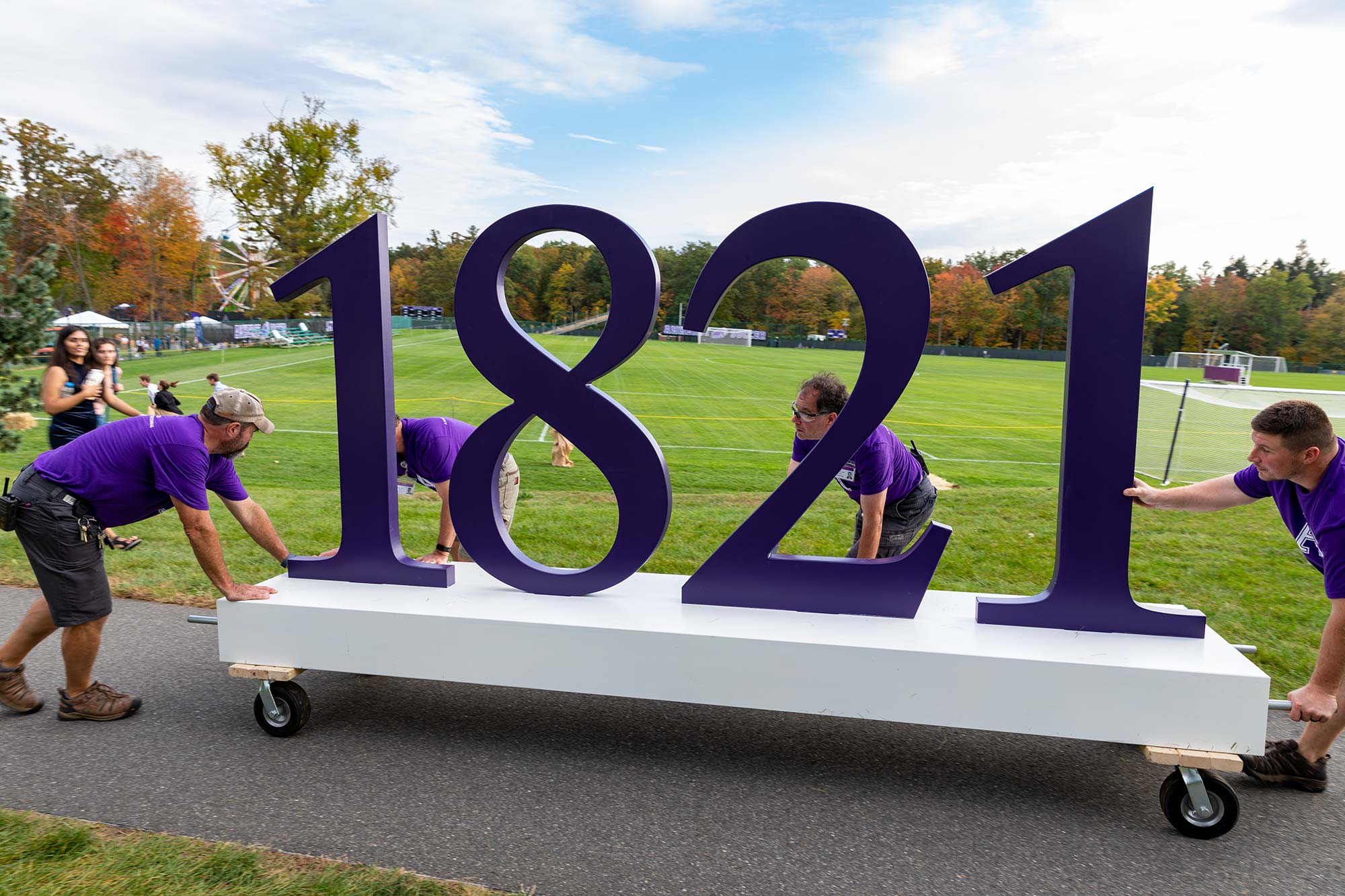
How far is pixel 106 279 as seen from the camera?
4694cm

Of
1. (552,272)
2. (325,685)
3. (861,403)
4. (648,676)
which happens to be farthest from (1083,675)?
(552,272)

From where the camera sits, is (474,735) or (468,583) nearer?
(474,735)

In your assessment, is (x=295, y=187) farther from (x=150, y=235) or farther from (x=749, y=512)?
(x=749, y=512)

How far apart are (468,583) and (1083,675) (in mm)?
2814

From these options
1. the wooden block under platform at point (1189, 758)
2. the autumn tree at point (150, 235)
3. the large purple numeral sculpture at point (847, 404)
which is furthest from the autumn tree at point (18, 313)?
the autumn tree at point (150, 235)

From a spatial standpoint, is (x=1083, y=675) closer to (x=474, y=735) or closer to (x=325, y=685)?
(x=474, y=735)

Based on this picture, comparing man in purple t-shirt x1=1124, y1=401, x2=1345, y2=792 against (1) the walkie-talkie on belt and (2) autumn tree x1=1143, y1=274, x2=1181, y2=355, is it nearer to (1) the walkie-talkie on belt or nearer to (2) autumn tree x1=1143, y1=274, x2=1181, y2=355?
(1) the walkie-talkie on belt

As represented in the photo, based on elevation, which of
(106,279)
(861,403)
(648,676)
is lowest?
(648,676)

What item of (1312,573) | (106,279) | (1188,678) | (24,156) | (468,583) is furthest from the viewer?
(106,279)

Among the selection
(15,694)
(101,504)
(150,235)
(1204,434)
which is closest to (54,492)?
(101,504)

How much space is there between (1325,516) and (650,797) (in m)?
2.81

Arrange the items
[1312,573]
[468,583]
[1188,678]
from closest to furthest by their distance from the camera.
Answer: [1188,678] < [468,583] < [1312,573]

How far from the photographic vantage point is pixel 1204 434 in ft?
44.7

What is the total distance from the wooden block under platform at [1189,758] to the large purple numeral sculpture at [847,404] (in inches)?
40.2
